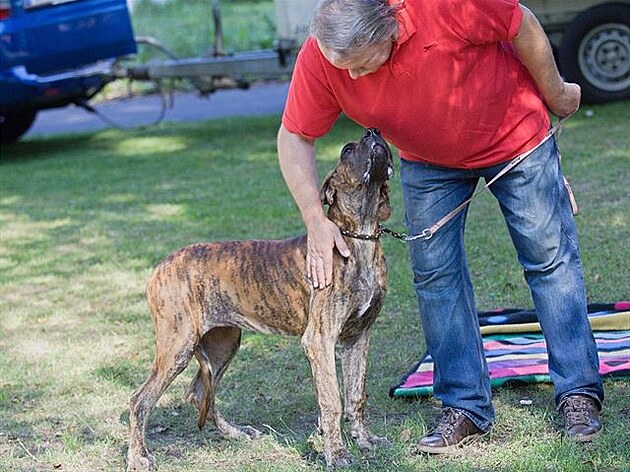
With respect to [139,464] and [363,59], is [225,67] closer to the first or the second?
[139,464]

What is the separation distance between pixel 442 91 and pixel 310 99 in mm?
496

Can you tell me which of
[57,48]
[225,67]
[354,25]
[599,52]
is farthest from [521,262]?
[225,67]

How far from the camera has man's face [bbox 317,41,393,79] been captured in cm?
386

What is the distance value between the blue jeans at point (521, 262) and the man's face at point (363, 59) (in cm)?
61

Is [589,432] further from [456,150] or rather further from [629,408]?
[456,150]

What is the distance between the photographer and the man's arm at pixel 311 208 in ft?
14.0

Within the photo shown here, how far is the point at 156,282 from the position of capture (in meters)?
4.63

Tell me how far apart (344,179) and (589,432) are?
1.36 meters

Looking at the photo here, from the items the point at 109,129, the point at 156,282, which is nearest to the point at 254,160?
the point at 109,129

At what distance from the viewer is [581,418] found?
4.43 meters

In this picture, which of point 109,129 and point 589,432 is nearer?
point 589,432

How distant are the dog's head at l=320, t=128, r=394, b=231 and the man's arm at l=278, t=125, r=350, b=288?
7 centimetres

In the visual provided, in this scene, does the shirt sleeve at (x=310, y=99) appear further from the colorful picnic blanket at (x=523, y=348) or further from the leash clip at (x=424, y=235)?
the colorful picnic blanket at (x=523, y=348)

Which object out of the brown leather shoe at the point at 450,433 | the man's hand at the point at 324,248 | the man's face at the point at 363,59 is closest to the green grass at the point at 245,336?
the brown leather shoe at the point at 450,433
